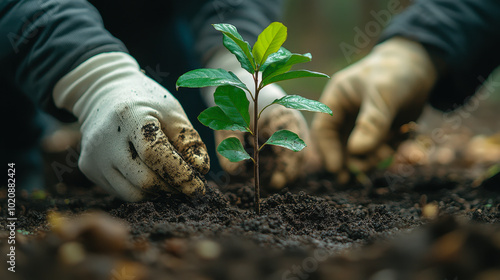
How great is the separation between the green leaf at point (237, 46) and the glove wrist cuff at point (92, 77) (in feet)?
1.73

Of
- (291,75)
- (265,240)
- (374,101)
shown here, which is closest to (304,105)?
(291,75)

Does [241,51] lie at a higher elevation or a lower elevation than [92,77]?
higher

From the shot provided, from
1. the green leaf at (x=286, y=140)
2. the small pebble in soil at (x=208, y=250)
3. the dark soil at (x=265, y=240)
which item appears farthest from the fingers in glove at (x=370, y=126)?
the small pebble in soil at (x=208, y=250)

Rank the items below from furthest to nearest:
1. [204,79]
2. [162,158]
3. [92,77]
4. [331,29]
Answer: [331,29], [92,77], [162,158], [204,79]

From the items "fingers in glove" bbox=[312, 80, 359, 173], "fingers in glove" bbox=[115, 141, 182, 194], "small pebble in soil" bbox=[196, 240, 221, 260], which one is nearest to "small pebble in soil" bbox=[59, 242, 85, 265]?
"small pebble in soil" bbox=[196, 240, 221, 260]

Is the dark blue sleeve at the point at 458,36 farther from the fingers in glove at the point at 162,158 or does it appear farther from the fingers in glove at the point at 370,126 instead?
the fingers in glove at the point at 162,158

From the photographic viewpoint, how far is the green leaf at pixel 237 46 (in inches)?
33.7

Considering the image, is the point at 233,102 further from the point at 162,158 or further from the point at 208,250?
the point at 208,250

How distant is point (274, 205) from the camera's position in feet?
3.57

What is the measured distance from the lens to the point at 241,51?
902 mm

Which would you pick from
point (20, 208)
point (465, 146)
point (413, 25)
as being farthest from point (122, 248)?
point (465, 146)

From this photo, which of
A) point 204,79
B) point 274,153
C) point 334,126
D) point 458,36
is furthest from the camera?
point 334,126

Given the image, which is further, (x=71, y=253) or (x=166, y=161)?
(x=166, y=161)

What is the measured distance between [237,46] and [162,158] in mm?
386
